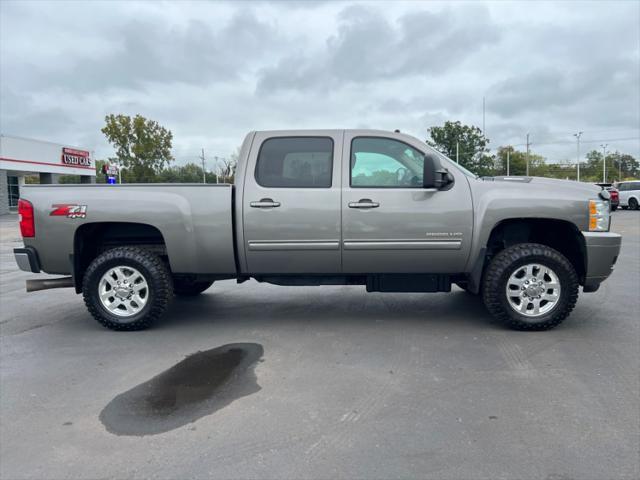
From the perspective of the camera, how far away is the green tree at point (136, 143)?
42875 mm

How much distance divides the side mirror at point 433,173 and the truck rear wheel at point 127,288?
2733 millimetres

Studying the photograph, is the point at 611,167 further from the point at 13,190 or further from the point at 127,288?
the point at 127,288

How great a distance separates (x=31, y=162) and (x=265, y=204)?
3571 cm

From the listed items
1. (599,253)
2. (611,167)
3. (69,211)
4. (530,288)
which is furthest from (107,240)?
(611,167)

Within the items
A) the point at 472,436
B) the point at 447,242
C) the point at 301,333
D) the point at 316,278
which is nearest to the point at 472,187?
the point at 447,242

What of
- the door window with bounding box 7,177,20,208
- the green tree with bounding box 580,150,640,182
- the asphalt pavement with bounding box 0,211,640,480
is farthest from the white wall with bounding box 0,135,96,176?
the green tree with bounding box 580,150,640,182

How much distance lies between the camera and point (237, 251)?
5090 mm

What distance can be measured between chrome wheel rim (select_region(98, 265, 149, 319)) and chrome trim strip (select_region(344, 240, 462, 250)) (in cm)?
213

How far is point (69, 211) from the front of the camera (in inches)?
200

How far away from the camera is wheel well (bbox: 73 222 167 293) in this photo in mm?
5258

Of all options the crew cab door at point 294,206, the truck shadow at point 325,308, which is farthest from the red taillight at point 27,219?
the crew cab door at point 294,206

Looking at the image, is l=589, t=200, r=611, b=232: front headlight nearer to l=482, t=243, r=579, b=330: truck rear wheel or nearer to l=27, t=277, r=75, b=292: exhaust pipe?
l=482, t=243, r=579, b=330: truck rear wheel

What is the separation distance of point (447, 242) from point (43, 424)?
3.61 meters

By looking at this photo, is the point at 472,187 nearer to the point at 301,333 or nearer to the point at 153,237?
the point at 301,333
